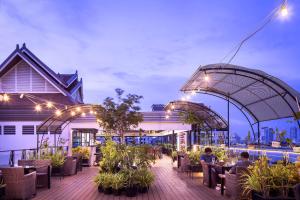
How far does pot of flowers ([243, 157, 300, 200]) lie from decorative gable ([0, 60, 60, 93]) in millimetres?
18826

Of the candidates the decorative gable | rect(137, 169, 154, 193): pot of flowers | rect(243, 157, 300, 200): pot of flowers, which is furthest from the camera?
the decorative gable

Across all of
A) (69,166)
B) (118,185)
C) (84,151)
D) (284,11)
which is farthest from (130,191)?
(84,151)

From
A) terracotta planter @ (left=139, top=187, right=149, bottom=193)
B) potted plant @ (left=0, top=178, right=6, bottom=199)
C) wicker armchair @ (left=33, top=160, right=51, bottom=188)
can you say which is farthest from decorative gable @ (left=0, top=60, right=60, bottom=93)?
potted plant @ (left=0, top=178, right=6, bottom=199)

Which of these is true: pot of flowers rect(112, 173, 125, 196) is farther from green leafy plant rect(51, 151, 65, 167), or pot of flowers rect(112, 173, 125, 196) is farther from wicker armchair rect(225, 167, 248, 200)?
green leafy plant rect(51, 151, 65, 167)

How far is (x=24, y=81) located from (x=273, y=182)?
66.3ft

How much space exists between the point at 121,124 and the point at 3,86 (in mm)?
13780

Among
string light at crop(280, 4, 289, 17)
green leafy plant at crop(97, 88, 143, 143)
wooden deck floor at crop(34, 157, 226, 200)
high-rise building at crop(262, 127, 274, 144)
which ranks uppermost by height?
string light at crop(280, 4, 289, 17)

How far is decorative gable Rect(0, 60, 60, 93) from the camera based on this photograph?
23.2m

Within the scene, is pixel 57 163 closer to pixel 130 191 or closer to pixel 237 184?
pixel 130 191

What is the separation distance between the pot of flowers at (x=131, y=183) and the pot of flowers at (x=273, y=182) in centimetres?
352

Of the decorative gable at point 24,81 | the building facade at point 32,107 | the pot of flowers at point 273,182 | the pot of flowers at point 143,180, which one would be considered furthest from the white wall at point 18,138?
the pot of flowers at point 273,182

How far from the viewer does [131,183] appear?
906 centimetres

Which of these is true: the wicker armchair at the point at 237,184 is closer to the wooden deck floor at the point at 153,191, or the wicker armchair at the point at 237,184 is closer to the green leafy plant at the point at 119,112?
the wooden deck floor at the point at 153,191

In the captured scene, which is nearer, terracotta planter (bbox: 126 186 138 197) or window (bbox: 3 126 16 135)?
terracotta planter (bbox: 126 186 138 197)
